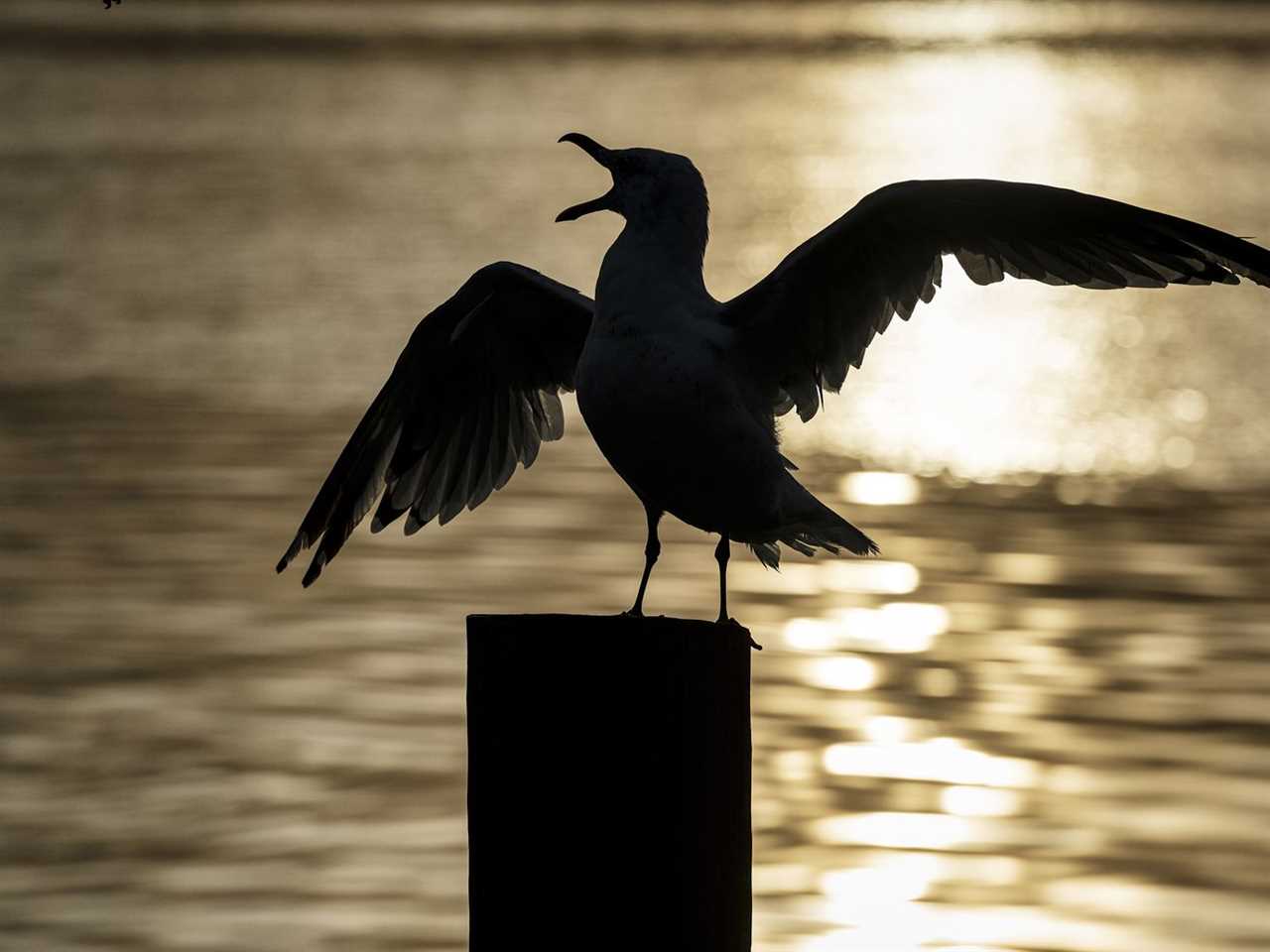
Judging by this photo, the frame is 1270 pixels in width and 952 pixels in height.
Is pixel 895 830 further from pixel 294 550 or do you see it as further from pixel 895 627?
Answer: pixel 294 550

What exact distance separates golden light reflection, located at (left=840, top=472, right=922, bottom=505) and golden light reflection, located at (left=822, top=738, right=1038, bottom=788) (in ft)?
18.2

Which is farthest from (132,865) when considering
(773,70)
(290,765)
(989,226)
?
(773,70)

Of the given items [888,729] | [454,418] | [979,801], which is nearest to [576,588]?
[888,729]

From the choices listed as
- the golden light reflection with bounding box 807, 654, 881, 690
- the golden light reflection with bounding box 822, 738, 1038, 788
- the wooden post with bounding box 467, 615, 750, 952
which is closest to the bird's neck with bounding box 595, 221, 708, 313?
the wooden post with bounding box 467, 615, 750, 952

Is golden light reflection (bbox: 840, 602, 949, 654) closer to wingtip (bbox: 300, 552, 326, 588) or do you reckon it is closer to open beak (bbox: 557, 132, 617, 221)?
wingtip (bbox: 300, 552, 326, 588)

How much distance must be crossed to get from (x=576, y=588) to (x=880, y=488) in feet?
13.0

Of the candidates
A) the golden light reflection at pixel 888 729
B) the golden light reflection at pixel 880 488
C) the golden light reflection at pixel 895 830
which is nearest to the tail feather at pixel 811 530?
the golden light reflection at pixel 895 830

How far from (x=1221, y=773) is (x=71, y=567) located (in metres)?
7.00

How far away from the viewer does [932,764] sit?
10938 millimetres

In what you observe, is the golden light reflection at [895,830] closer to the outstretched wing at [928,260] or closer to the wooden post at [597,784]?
the outstretched wing at [928,260]

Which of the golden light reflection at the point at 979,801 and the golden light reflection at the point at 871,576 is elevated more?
the golden light reflection at the point at 871,576

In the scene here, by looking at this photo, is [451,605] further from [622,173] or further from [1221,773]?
[622,173]

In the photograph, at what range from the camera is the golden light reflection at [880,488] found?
16.7m

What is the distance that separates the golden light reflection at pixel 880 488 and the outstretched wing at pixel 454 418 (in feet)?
28.9
